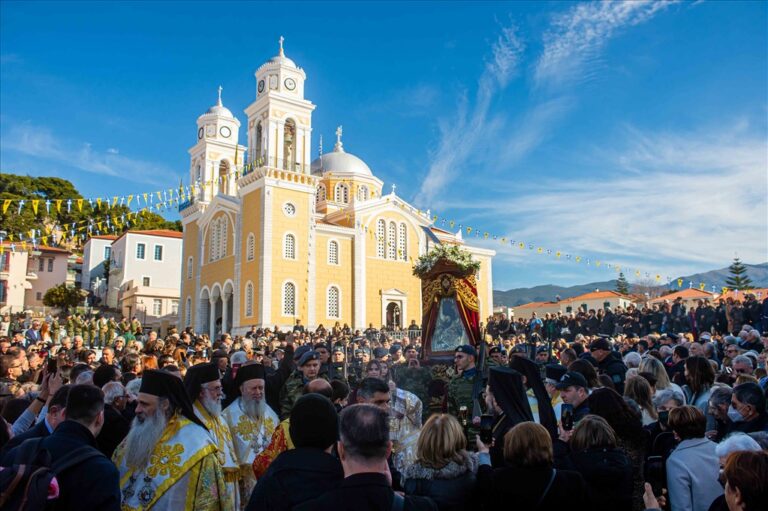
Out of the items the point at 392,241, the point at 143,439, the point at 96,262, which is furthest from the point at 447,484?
the point at 96,262

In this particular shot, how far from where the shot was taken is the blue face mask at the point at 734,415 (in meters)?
4.87

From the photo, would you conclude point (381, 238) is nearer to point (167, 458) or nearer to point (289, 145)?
point (289, 145)

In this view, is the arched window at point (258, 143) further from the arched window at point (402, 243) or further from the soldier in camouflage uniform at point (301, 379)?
the soldier in camouflage uniform at point (301, 379)

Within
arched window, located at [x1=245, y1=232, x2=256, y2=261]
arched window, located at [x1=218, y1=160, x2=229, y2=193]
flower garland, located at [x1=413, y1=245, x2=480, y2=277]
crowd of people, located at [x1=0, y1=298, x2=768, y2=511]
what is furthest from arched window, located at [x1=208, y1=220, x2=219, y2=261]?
crowd of people, located at [x1=0, y1=298, x2=768, y2=511]

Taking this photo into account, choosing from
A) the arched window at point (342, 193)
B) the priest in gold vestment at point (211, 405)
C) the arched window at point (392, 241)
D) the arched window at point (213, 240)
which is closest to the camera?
the priest in gold vestment at point (211, 405)

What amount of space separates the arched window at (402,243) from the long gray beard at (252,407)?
34.8 m

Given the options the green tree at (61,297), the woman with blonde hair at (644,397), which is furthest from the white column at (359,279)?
the woman with blonde hair at (644,397)

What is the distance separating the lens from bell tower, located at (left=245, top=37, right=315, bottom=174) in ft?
117

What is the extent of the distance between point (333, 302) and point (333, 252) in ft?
10.1

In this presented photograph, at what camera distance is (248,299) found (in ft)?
114

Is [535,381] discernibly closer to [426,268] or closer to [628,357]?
[628,357]

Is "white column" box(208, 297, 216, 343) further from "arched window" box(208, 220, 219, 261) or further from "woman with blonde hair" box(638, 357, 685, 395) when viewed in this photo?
"woman with blonde hair" box(638, 357, 685, 395)

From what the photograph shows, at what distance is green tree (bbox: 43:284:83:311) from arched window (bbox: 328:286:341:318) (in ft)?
80.0

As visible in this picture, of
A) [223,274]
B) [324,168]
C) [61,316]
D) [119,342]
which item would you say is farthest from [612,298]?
[119,342]
